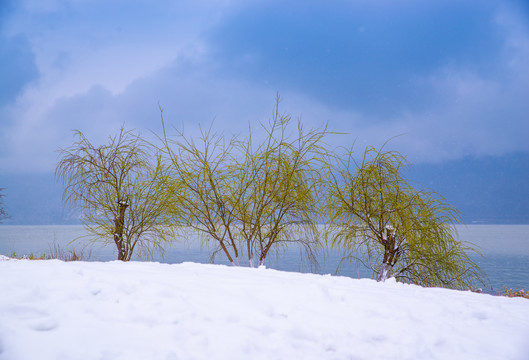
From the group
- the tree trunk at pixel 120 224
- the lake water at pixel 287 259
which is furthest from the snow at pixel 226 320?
the tree trunk at pixel 120 224

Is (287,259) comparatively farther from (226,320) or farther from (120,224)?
(226,320)

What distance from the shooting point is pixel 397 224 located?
8.55 metres

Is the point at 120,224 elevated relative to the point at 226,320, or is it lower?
elevated

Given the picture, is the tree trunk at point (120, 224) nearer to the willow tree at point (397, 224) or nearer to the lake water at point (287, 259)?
the lake water at point (287, 259)

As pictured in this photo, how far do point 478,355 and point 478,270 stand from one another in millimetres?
6828

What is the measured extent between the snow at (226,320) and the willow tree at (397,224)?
402cm

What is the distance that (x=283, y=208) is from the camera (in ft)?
28.0

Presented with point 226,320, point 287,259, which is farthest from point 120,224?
point 226,320

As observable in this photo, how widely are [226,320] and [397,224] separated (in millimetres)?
6065

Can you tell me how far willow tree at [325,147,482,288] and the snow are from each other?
4.02 metres

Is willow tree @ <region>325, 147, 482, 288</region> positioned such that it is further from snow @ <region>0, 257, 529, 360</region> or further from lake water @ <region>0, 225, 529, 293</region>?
snow @ <region>0, 257, 529, 360</region>

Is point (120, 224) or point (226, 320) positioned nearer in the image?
point (226, 320)

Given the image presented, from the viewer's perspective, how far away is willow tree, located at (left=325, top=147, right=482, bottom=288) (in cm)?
865

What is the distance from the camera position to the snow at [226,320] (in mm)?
3105
